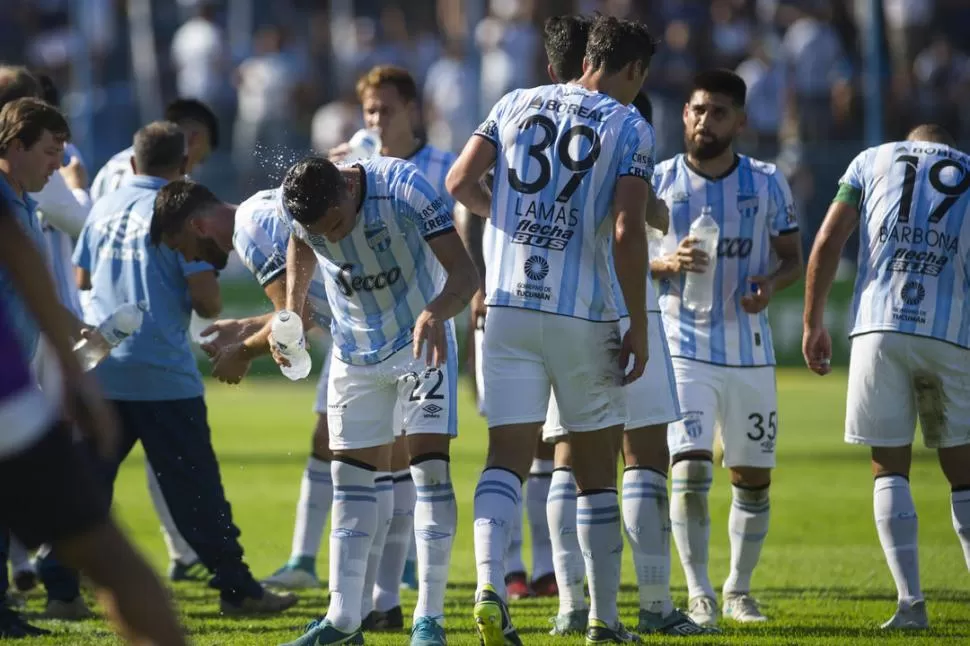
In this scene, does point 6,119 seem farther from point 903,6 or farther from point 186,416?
point 903,6

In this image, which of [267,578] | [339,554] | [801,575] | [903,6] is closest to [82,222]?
[267,578]

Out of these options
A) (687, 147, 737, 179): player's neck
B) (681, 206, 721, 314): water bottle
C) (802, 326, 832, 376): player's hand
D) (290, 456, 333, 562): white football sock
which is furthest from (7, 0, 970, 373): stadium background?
(802, 326, 832, 376): player's hand

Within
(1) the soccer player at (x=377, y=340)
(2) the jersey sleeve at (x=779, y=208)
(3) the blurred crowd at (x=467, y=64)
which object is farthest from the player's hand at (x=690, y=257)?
(3) the blurred crowd at (x=467, y=64)

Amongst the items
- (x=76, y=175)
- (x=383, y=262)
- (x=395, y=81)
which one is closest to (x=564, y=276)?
(x=383, y=262)

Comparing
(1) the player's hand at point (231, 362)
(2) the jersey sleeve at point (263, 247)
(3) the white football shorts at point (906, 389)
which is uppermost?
(2) the jersey sleeve at point (263, 247)

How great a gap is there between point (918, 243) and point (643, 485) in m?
1.78

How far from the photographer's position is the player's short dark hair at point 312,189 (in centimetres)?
604

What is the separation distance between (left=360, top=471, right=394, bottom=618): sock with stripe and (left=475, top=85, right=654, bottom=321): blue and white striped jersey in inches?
41.4

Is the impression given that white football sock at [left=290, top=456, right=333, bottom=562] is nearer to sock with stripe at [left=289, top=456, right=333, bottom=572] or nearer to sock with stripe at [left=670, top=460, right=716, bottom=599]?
sock with stripe at [left=289, top=456, right=333, bottom=572]

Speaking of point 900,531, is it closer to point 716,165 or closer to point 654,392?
point 654,392

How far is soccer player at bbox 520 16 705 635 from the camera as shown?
22.4 feet

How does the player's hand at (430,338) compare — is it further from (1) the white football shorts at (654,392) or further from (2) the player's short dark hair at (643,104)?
(2) the player's short dark hair at (643,104)

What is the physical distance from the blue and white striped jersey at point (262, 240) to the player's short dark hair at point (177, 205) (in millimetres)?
202

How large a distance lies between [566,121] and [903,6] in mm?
17401
